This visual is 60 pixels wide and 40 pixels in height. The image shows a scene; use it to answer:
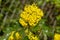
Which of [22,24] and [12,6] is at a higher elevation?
[12,6]

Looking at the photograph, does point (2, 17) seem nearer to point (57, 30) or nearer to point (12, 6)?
point (12, 6)

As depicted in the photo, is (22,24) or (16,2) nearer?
(22,24)

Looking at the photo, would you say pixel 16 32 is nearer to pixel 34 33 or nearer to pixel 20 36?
pixel 20 36

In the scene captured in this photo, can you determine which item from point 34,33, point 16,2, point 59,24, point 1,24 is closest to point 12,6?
point 16,2

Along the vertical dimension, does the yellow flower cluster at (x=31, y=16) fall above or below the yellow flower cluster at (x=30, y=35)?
above

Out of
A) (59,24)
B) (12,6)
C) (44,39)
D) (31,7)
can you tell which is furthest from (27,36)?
(12,6)

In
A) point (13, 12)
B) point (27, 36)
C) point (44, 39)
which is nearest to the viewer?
point (27, 36)

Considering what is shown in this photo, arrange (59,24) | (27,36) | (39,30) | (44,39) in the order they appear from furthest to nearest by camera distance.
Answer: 1. (59,24)
2. (44,39)
3. (39,30)
4. (27,36)

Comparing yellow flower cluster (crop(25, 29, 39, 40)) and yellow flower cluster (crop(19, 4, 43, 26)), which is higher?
yellow flower cluster (crop(19, 4, 43, 26))

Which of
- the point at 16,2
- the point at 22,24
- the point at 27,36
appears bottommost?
the point at 27,36

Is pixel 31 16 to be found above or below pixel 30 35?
above
